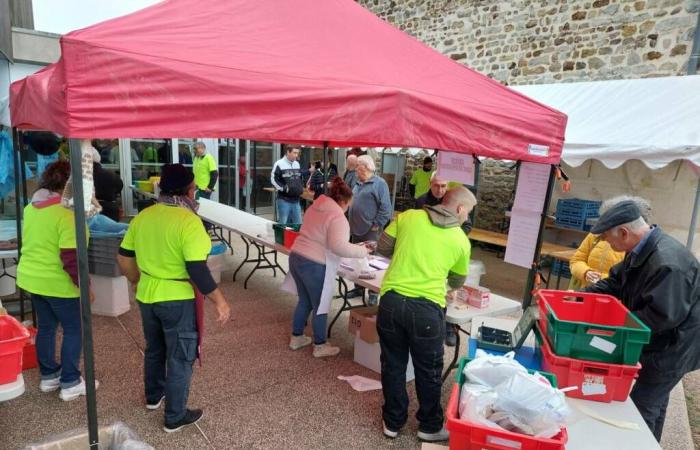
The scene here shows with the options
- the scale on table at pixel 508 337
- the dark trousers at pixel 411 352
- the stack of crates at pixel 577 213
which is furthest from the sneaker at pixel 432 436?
the stack of crates at pixel 577 213

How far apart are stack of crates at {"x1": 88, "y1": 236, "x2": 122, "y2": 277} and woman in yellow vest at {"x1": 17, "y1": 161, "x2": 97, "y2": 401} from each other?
131 centimetres

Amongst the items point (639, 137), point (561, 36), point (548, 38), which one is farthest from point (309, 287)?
point (548, 38)

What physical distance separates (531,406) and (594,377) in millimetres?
698

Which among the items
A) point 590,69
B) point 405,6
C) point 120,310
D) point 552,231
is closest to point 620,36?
point 590,69

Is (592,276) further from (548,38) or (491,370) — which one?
(548,38)

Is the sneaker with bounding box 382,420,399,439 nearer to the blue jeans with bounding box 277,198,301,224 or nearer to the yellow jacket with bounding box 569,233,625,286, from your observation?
the yellow jacket with bounding box 569,233,625,286

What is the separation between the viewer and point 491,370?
1552 millimetres

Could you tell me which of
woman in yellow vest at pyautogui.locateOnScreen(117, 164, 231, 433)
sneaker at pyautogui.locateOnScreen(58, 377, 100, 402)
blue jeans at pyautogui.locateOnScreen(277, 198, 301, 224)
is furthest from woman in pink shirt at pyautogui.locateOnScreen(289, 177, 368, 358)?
blue jeans at pyautogui.locateOnScreen(277, 198, 301, 224)

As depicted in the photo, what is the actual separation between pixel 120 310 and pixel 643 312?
14.8 ft

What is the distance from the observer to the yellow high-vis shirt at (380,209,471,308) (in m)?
2.48

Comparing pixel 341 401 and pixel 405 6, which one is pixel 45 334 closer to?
pixel 341 401

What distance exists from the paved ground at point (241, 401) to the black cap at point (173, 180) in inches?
61.4

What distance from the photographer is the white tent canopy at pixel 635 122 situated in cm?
469

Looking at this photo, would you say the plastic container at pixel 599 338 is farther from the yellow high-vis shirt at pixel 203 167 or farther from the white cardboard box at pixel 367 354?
the yellow high-vis shirt at pixel 203 167
